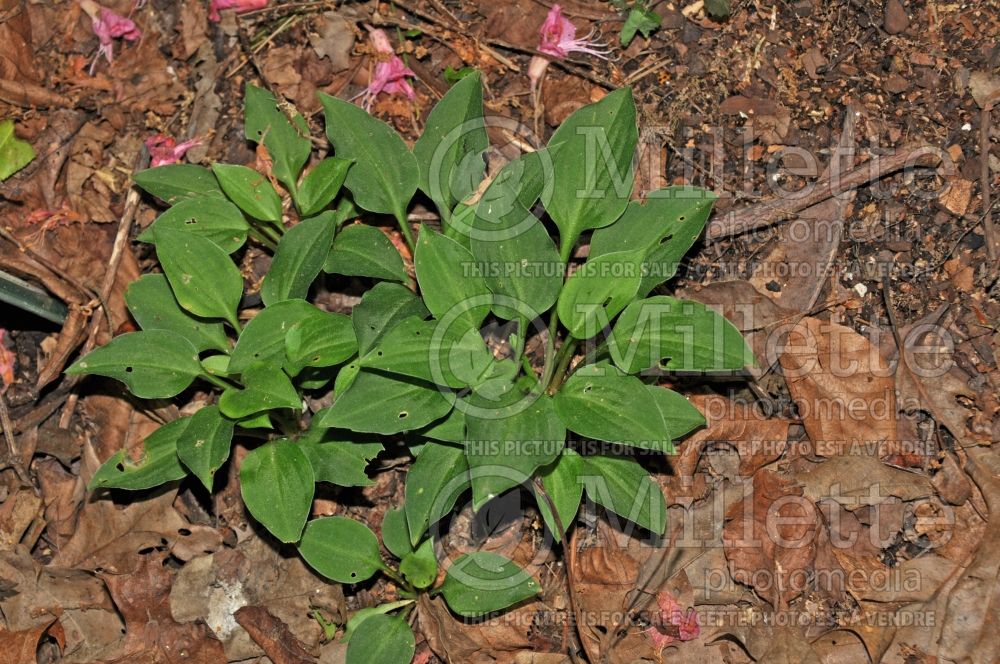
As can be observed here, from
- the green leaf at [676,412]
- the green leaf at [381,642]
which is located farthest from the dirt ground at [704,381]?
the green leaf at [676,412]

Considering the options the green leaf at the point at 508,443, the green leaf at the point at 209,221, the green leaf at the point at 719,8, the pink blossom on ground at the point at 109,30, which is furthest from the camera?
the pink blossom on ground at the point at 109,30

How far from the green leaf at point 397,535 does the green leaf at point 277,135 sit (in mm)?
1219

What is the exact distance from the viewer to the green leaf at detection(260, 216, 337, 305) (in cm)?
288

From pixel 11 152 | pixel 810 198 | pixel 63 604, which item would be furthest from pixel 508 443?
pixel 11 152

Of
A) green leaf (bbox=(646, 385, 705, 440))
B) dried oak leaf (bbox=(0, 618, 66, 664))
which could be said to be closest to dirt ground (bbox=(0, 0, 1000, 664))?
dried oak leaf (bbox=(0, 618, 66, 664))

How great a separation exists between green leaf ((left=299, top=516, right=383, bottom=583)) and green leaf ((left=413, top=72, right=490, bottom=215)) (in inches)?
43.4

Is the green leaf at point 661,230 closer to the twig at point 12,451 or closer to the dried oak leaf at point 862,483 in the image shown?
the dried oak leaf at point 862,483

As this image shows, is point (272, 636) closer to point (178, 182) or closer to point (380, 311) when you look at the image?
point (380, 311)

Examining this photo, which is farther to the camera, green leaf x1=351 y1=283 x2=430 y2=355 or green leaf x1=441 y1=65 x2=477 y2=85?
green leaf x1=441 y1=65 x2=477 y2=85

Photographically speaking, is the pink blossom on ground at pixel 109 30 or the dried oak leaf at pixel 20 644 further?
the pink blossom on ground at pixel 109 30

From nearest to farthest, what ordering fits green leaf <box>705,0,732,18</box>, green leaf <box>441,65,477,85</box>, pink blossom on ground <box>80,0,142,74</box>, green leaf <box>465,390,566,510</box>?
green leaf <box>465,390,566,510</box>, green leaf <box>705,0,732,18</box>, green leaf <box>441,65,477,85</box>, pink blossom on ground <box>80,0,142,74</box>

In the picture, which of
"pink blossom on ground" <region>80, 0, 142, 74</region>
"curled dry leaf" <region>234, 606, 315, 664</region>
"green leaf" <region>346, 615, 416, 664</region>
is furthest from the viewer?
"pink blossom on ground" <region>80, 0, 142, 74</region>

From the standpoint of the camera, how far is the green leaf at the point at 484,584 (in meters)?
2.81

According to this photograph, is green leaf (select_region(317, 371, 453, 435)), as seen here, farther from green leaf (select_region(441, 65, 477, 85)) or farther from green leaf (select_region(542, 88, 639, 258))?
green leaf (select_region(441, 65, 477, 85))
